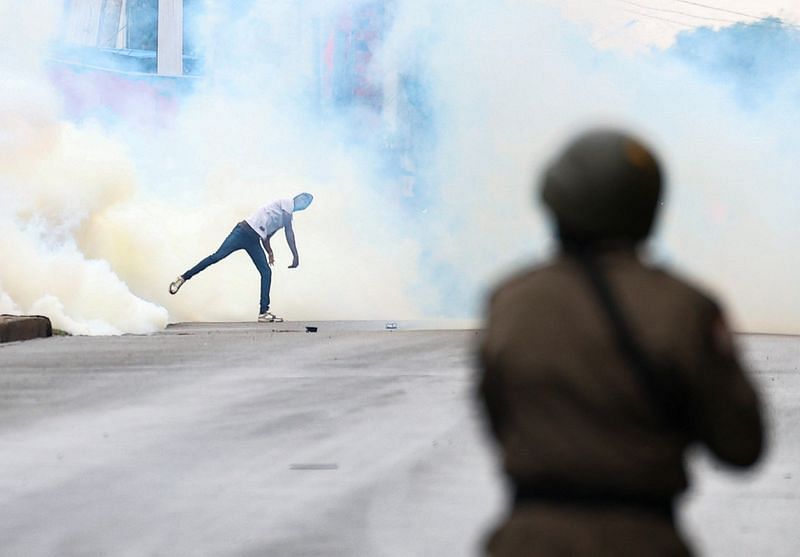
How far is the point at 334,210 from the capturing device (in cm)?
2814

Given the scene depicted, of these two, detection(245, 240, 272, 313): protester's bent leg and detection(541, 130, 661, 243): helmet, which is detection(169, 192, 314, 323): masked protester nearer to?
detection(245, 240, 272, 313): protester's bent leg

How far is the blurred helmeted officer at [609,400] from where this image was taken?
9.77ft

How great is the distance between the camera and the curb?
64.5 ft

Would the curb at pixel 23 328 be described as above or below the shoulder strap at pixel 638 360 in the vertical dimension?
below

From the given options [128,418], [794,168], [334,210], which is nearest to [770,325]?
[794,168]

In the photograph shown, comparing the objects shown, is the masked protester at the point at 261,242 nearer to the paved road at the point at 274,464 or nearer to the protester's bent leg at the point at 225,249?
the protester's bent leg at the point at 225,249

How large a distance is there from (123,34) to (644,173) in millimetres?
26778

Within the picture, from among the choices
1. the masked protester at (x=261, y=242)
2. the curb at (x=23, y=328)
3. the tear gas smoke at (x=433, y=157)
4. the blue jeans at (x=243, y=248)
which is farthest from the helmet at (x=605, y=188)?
the tear gas smoke at (x=433, y=157)

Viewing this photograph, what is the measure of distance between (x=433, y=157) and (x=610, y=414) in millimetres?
25990

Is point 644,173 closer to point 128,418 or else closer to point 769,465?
point 769,465

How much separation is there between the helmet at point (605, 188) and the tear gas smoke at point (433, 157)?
2362 cm

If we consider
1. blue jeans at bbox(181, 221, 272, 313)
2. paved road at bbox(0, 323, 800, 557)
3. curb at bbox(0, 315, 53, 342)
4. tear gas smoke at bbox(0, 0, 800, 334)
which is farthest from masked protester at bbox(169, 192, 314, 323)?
paved road at bbox(0, 323, 800, 557)

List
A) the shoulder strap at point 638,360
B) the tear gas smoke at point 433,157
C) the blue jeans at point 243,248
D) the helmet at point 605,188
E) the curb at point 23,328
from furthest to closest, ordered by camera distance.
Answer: the tear gas smoke at point 433,157
the blue jeans at point 243,248
the curb at point 23,328
the helmet at point 605,188
the shoulder strap at point 638,360

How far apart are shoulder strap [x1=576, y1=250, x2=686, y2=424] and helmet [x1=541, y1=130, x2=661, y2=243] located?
3.7 inches
